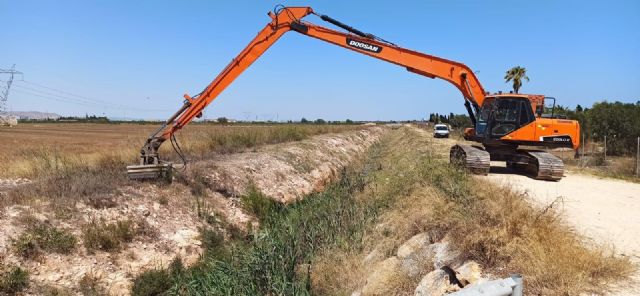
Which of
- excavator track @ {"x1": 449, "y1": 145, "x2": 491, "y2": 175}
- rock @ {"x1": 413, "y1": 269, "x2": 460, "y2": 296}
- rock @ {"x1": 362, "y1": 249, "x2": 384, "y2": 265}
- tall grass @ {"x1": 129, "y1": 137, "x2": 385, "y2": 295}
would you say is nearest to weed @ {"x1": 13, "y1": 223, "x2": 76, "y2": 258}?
tall grass @ {"x1": 129, "y1": 137, "x2": 385, "y2": 295}

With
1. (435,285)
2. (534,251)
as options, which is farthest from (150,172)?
(534,251)

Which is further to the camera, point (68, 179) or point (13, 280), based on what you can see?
point (68, 179)

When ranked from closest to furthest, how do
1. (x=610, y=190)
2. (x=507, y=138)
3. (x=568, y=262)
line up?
(x=568, y=262) → (x=610, y=190) → (x=507, y=138)

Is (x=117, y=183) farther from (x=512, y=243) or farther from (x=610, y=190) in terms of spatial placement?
(x=610, y=190)

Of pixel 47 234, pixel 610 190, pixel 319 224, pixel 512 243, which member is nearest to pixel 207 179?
pixel 319 224

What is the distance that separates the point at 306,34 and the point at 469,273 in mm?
9026

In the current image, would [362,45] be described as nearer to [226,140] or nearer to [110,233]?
[110,233]

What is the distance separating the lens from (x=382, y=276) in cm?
588

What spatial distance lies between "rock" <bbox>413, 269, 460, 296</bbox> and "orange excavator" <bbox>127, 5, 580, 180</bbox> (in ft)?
23.9

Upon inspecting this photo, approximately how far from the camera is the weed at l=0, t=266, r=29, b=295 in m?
6.11

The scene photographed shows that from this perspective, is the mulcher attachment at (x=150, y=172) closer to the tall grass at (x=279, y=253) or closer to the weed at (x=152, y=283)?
the tall grass at (x=279, y=253)

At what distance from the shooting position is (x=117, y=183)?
993 cm

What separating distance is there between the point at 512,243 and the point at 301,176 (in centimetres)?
1150

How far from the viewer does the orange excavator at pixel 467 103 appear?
11039 mm
